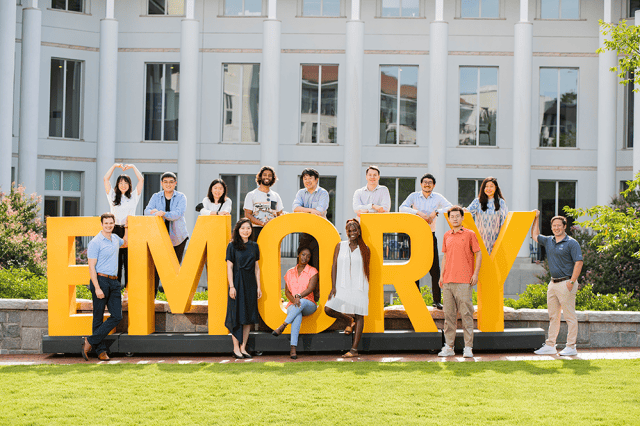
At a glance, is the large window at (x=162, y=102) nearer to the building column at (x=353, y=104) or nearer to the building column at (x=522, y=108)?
the building column at (x=353, y=104)

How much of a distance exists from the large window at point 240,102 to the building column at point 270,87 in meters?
0.70

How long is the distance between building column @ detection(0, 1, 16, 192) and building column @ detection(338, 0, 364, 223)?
427 inches

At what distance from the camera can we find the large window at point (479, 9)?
23688 mm

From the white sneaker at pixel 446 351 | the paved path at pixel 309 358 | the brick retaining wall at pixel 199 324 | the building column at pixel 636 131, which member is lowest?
the paved path at pixel 309 358

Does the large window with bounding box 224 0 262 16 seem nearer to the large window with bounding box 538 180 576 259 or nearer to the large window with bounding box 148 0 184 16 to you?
the large window with bounding box 148 0 184 16

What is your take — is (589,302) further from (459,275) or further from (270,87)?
(270,87)

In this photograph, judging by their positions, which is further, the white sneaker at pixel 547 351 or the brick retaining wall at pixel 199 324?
the brick retaining wall at pixel 199 324

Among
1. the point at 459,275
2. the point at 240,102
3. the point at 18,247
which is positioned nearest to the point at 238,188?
the point at 240,102

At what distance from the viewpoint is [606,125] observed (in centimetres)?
2262

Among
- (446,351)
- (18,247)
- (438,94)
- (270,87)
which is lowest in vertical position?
(446,351)

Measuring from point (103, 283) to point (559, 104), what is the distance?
18966mm

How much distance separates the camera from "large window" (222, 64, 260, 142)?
2345 centimetres

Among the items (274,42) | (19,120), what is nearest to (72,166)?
(19,120)

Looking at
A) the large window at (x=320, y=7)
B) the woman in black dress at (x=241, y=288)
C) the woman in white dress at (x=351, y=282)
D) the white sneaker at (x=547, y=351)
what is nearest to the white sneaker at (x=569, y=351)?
the white sneaker at (x=547, y=351)
